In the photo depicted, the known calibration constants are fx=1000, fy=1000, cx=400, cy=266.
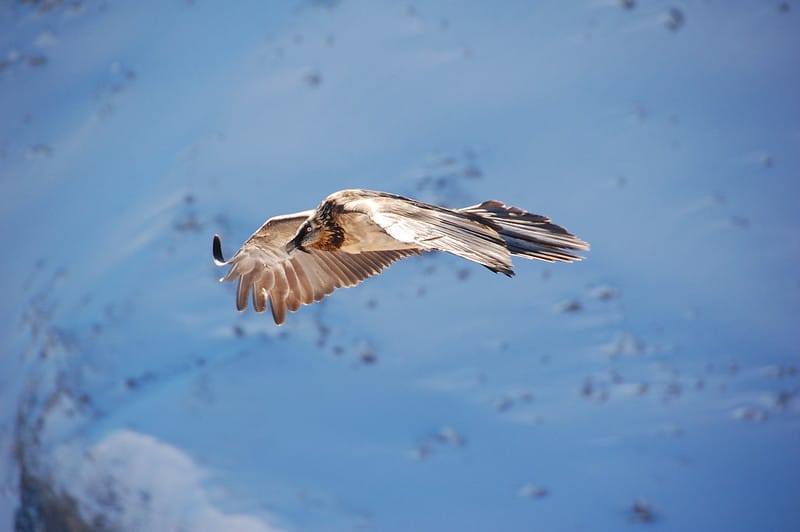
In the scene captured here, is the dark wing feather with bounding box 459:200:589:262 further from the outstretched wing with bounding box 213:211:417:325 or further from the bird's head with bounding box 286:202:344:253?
the outstretched wing with bounding box 213:211:417:325

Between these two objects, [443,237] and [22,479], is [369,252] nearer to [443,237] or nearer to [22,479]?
[443,237]

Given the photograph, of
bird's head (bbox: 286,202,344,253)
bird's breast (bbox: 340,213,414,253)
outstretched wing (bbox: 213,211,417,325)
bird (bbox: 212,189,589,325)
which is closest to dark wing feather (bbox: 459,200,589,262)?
bird (bbox: 212,189,589,325)

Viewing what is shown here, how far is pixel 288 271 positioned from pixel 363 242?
0.58m

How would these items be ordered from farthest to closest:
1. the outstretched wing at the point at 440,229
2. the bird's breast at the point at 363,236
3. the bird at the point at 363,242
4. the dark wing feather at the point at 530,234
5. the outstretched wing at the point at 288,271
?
the outstretched wing at the point at 288,271 < the bird's breast at the point at 363,236 < the dark wing feather at the point at 530,234 < the bird at the point at 363,242 < the outstretched wing at the point at 440,229

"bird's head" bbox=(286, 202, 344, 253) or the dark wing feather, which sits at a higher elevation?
"bird's head" bbox=(286, 202, 344, 253)

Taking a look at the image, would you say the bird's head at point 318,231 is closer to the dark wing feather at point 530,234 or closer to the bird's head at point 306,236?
the bird's head at point 306,236

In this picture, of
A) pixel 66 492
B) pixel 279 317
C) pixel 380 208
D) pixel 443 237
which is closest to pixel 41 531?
pixel 66 492

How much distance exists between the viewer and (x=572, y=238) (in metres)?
3.55

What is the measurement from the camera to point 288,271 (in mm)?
4445

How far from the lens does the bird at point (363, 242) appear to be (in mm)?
3066

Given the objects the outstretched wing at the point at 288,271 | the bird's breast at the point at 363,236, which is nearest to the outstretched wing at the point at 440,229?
the bird's breast at the point at 363,236

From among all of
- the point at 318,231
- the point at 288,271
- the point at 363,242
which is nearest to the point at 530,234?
the point at 363,242

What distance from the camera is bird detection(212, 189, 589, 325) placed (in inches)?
121

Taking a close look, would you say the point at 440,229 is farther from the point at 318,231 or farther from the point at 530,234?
the point at 318,231
